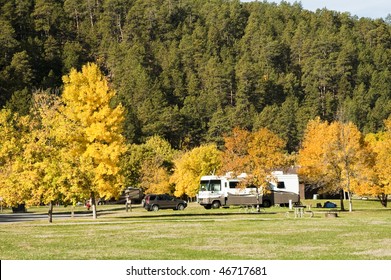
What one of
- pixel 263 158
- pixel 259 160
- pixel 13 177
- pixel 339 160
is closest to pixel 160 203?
pixel 259 160

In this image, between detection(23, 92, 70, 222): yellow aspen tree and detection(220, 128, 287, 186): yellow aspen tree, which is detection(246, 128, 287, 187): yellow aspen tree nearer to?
detection(220, 128, 287, 186): yellow aspen tree

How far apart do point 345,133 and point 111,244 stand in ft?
120

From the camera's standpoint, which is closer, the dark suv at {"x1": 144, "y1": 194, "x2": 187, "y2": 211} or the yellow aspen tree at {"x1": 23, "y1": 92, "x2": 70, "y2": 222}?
the yellow aspen tree at {"x1": 23, "y1": 92, "x2": 70, "y2": 222}

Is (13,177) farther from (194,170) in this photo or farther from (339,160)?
(194,170)

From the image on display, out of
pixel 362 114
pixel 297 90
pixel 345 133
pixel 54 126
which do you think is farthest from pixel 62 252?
pixel 297 90

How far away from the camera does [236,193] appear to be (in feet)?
202

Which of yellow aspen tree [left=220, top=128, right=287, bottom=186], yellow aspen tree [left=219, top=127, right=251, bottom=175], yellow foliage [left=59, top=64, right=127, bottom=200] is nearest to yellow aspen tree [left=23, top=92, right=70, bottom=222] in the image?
yellow foliage [left=59, top=64, right=127, bottom=200]

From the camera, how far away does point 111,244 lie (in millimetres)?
23531

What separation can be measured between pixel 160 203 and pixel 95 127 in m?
17.4

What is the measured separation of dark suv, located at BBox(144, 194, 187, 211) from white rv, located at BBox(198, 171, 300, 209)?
120 inches

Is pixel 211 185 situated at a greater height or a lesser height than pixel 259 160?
lesser

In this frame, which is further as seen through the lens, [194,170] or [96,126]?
[194,170]

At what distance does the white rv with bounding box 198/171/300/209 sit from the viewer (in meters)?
61.3

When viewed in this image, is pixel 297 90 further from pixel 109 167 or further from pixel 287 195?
pixel 109 167
